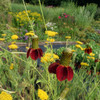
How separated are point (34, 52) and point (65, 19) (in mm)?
6110

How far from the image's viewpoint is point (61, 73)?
635 millimetres

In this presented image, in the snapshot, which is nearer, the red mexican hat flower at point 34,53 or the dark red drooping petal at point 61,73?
the dark red drooping petal at point 61,73

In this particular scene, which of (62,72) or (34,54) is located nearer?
(62,72)

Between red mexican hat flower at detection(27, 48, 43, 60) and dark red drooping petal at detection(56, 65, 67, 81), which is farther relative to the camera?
red mexican hat flower at detection(27, 48, 43, 60)

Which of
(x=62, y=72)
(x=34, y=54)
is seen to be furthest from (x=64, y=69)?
(x=34, y=54)

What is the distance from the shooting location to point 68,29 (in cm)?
570

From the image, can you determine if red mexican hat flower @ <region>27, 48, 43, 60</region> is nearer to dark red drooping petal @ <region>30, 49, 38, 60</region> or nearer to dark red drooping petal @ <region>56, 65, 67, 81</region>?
dark red drooping petal @ <region>30, 49, 38, 60</region>

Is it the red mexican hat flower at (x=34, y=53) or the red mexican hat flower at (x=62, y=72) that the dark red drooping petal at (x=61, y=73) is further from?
the red mexican hat flower at (x=34, y=53)

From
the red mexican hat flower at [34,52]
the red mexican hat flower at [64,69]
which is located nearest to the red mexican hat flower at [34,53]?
the red mexican hat flower at [34,52]

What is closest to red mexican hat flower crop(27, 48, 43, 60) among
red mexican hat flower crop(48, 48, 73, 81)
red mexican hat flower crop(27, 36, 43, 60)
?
red mexican hat flower crop(27, 36, 43, 60)

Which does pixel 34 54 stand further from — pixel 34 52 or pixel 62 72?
pixel 62 72

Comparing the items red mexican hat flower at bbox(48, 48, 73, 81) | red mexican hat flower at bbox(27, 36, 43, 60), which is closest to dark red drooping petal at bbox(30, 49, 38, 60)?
red mexican hat flower at bbox(27, 36, 43, 60)

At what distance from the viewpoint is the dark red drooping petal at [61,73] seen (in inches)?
24.5

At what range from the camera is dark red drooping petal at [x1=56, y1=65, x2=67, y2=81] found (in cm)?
62
